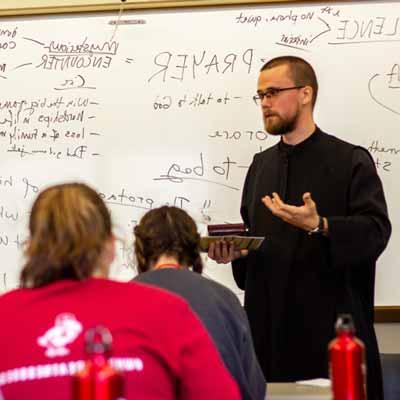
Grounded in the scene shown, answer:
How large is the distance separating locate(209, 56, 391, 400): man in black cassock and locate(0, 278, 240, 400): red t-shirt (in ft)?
4.08

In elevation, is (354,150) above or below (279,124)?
below

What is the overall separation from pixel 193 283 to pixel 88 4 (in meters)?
1.85

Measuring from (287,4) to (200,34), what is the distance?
0.37 meters

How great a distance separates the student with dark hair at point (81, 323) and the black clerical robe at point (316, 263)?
4.35 feet

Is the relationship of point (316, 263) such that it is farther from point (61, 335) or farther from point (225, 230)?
point (61, 335)

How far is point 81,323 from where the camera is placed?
149 cm

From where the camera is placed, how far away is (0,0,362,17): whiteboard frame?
3.46 metres

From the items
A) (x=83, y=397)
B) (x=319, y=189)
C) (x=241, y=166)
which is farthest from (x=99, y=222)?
(x=241, y=166)

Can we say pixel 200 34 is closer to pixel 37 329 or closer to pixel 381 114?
pixel 381 114

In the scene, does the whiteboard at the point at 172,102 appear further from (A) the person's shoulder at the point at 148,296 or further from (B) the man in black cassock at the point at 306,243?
(A) the person's shoulder at the point at 148,296

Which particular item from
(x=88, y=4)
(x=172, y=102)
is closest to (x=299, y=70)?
(x=172, y=102)

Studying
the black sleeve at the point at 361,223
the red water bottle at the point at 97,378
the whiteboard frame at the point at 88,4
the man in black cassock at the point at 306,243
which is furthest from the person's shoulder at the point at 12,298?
the whiteboard frame at the point at 88,4

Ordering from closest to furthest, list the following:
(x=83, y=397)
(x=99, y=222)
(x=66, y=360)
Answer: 1. (x=83, y=397)
2. (x=66, y=360)
3. (x=99, y=222)

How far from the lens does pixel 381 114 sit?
335 cm
